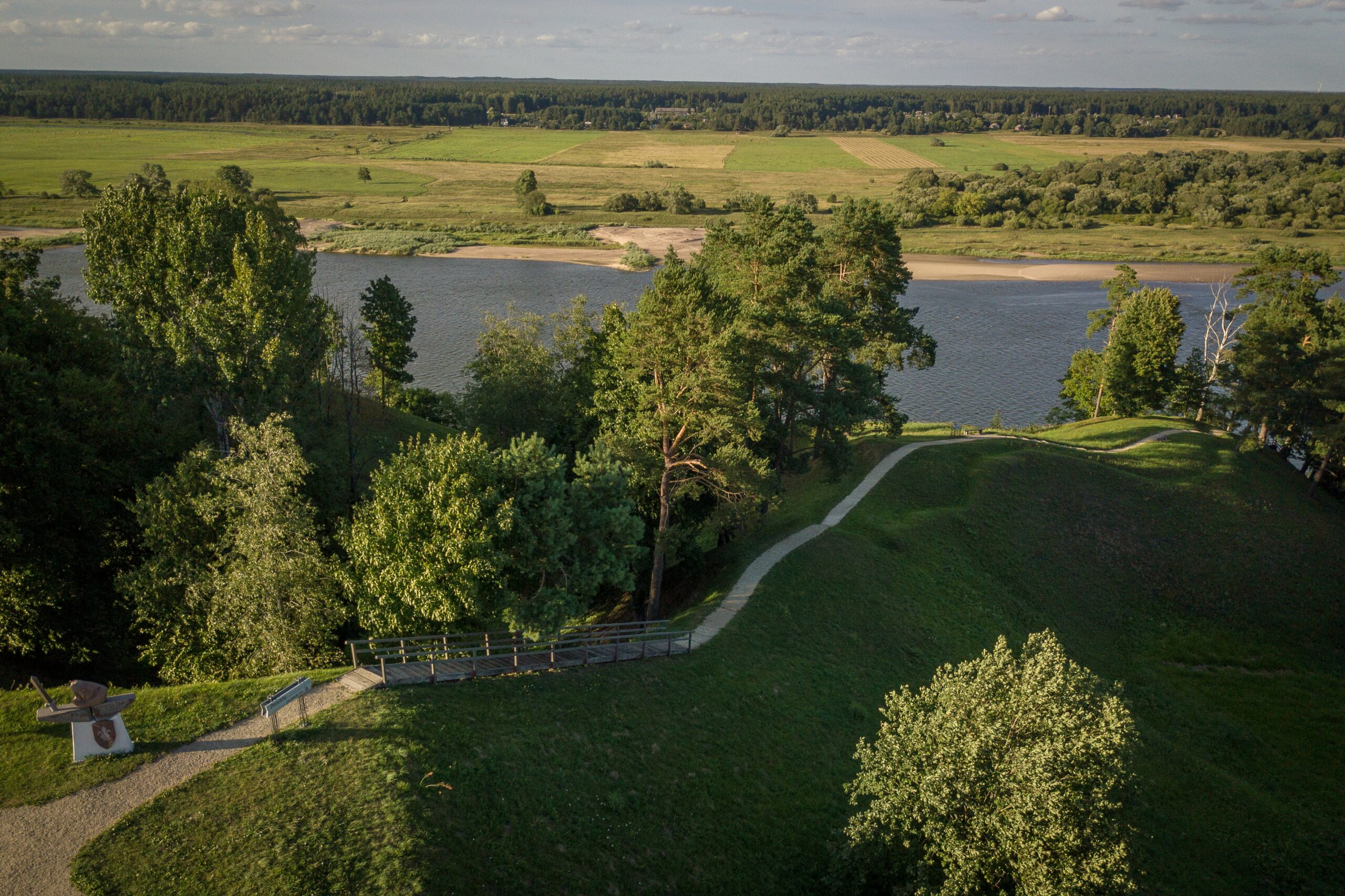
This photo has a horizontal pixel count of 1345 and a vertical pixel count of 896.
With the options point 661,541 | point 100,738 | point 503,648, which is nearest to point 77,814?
point 100,738

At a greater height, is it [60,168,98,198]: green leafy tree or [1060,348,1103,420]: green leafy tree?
[60,168,98,198]: green leafy tree

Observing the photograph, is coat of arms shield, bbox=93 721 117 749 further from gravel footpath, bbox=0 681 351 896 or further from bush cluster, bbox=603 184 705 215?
bush cluster, bbox=603 184 705 215

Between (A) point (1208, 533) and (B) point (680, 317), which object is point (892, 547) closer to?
(B) point (680, 317)

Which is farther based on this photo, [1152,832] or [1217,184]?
[1217,184]

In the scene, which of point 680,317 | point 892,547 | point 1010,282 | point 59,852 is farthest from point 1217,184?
point 59,852

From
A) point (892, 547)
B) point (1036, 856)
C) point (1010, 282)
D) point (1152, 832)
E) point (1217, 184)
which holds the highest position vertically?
point (1217, 184)

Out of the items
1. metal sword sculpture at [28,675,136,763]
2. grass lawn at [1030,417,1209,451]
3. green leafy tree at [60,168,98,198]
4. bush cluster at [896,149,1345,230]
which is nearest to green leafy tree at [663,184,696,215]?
bush cluster at [896,149,1345,230]
